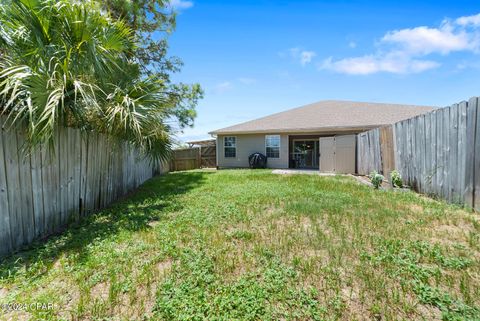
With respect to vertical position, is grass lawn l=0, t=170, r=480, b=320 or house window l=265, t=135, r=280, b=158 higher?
house window l=265, t=135, r=280, b=158

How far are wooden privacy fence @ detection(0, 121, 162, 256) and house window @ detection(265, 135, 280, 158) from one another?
10.2 m

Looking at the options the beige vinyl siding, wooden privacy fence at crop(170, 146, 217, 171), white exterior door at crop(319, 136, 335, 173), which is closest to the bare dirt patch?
white exterior door at crop(319, 136, 335, 173)

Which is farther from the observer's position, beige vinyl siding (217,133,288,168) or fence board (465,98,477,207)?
beige vinyl siding (217,133,288,168)

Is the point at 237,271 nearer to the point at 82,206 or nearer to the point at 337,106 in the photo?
the point at 82,206

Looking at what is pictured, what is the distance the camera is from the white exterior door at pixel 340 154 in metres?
10.6

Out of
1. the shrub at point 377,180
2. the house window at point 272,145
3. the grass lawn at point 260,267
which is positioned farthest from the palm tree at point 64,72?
the house window at point 272,145

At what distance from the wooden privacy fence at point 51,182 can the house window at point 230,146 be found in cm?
1013

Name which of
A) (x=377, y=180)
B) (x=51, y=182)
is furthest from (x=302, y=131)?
(x=51, y=182)

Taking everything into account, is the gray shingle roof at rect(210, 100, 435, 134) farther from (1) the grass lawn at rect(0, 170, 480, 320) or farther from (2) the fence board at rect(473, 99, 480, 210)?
(1) the grass lawn at rect(0, 170, 480, 320)

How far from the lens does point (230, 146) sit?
15.8 metres

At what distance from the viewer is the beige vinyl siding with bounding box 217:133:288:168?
14.5 metres

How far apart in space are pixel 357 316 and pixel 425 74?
46.4 ft

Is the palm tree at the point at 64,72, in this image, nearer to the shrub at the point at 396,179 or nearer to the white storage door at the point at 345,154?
the shrub at the point at 396,179

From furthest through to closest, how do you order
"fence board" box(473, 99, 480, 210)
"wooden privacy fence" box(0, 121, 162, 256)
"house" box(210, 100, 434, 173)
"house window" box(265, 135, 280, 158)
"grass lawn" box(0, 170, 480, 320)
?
1. "house window" box(265, 135, 280, 158)
2. "house" box(210, 100, 434, 173)
3. "fence board" box(473, 99, 480, 210)
4. "wooden privacy fence" box(0, 121, 162, 256)
5. "grass lawn" box(0, 170, 480, 320)
